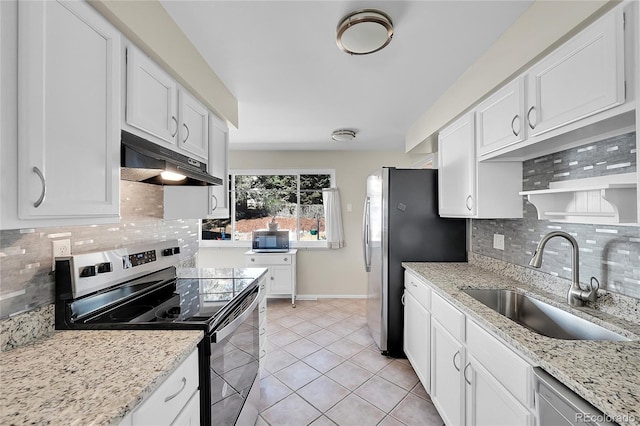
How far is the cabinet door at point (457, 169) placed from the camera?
196 cm

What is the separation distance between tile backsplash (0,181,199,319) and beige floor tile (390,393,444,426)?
82.8 inches

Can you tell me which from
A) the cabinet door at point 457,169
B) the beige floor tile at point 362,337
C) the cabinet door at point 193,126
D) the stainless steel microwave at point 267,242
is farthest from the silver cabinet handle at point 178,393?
the stainless steel microwave at point 267,242

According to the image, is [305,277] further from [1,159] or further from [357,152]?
[1,159]

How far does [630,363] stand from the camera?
90 cm

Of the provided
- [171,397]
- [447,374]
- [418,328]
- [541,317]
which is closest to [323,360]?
[418,328]

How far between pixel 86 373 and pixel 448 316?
1713 millimetres

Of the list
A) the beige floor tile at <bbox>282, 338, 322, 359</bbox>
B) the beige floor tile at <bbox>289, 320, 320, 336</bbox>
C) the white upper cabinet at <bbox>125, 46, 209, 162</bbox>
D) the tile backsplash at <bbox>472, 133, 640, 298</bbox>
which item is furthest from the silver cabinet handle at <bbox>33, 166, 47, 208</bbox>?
the beige floor tile at <bbox>289, 320, 320, 336</bbox>

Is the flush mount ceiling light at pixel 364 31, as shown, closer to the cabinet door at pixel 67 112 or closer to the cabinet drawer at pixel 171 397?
the cabinet door at pixel 67 112

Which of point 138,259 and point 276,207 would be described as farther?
point 276,207

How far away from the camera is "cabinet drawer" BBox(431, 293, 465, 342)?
1.51 m

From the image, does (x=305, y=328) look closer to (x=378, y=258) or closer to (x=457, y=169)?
(x=378, y=258)

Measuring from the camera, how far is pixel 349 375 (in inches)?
93.0

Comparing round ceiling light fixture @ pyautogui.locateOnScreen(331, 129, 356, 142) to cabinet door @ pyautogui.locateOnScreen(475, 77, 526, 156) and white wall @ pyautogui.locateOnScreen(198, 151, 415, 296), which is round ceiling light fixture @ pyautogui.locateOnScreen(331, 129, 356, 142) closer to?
white wall @ pyautogui.locateOnScreen(198, 151, 415, 296)

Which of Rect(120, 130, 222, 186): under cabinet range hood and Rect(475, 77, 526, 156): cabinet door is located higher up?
Rect(475, 77, 526, 156): cabinet door
